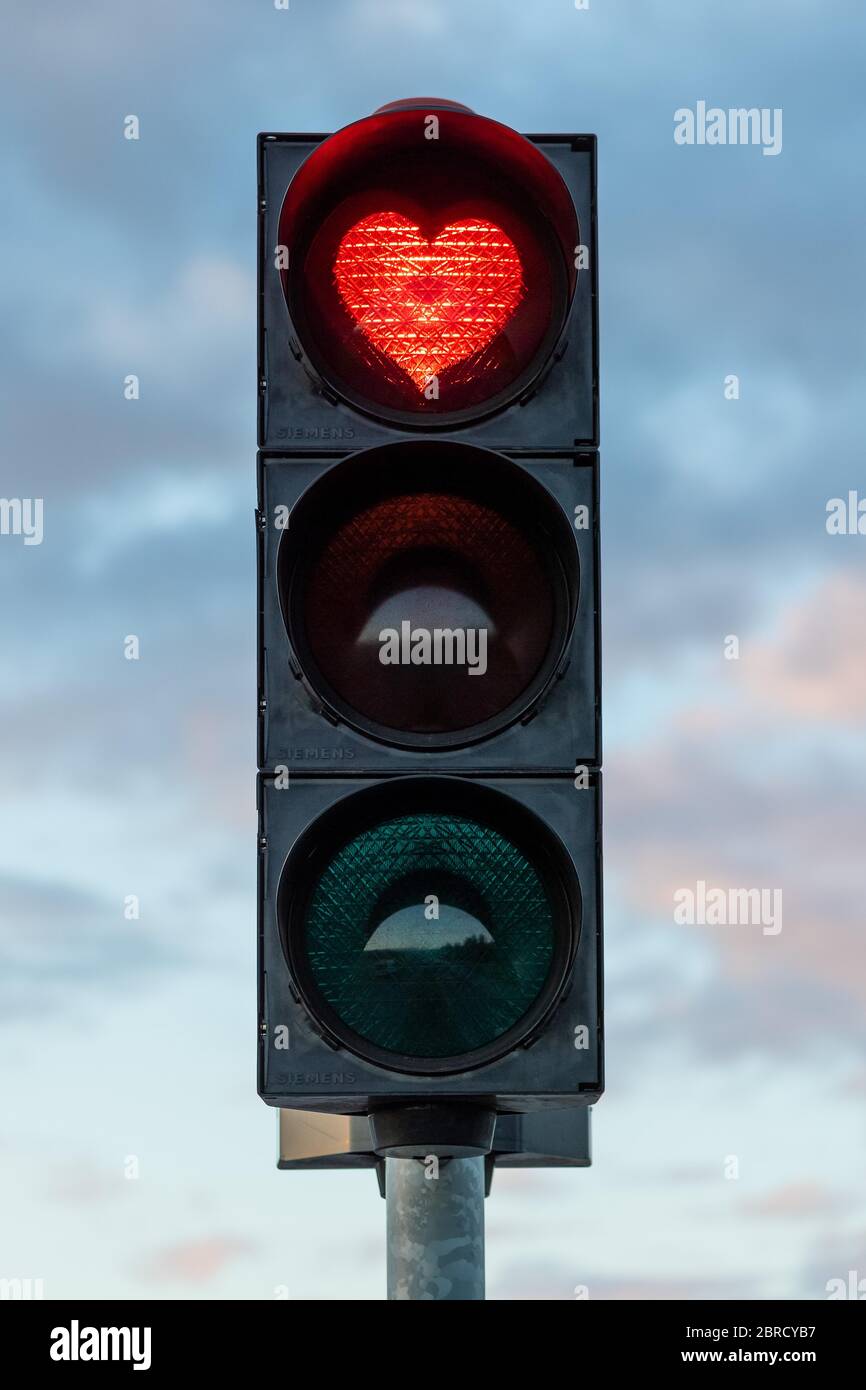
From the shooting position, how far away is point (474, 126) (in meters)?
3.85

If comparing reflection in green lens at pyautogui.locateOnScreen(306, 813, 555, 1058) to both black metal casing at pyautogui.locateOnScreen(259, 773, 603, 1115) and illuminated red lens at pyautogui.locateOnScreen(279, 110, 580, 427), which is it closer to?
black metal casing at pyautogui.locateOnScreen(259, 773, 603, 1115)

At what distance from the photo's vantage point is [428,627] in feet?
12.6

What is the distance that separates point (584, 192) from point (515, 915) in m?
1.49

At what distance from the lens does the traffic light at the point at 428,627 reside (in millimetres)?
3547

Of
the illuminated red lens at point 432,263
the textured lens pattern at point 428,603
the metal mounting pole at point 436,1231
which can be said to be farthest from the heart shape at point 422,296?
the metal mounting pole at point 436,1231

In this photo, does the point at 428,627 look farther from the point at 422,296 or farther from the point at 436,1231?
the point at 436,1231

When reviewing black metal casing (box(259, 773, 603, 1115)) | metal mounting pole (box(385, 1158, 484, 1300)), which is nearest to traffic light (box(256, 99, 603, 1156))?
black metal casing (box(259, 773, 603, 1115))

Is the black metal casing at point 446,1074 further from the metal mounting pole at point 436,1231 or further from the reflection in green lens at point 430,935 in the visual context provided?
the metal mounting pole at point 436,1231

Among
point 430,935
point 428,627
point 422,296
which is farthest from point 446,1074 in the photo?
point 422,296

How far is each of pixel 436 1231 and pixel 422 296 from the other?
71.7 inches

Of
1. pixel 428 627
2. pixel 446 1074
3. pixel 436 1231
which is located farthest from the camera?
pixel 428 627
